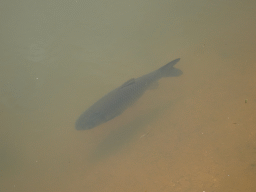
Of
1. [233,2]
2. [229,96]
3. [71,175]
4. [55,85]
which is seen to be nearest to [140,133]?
[71,175]

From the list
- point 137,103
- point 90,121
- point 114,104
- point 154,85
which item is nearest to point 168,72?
point 154,85

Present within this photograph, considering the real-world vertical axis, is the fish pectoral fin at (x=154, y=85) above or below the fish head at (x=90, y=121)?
below

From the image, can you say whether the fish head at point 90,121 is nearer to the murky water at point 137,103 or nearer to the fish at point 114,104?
the fish at point 114,104

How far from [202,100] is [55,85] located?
8.09 feet

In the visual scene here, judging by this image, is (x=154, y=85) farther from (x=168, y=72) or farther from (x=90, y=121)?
(x=90, y=121)

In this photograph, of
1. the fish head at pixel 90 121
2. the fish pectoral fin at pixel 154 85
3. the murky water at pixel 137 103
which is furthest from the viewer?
the fish pectoral fin at pixel 154 85

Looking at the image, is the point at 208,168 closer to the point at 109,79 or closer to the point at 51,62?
the point at 109,79

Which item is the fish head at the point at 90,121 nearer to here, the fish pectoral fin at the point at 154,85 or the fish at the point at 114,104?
the fish at the point at 114,104

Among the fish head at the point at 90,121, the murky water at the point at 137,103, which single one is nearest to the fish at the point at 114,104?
the fish head at the point at 90,121

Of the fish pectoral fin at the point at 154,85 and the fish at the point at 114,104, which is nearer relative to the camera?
the fish at the point at 114,104

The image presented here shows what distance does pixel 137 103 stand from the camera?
127 inches

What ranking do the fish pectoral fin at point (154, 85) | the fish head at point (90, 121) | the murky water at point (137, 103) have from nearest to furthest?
the murky water at point (137, 103) < the fish head at point (90, 121) < the fish pectoral fin at point (154, 85)

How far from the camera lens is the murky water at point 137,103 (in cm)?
237

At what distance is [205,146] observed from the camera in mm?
2418
